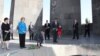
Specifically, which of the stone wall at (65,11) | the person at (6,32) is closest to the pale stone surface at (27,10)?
the stone wall at (65,11)

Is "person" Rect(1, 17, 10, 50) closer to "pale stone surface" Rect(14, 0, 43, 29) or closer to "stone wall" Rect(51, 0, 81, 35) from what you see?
"pale stone surface" Rect(14, 0, 43, 29)

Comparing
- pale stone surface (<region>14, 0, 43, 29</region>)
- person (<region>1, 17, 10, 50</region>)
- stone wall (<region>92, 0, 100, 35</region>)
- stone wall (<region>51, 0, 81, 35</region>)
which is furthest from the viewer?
stone wall (<region>51, 0, 81, 35</region>)

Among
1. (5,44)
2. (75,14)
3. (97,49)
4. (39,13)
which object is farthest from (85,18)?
(5,44)

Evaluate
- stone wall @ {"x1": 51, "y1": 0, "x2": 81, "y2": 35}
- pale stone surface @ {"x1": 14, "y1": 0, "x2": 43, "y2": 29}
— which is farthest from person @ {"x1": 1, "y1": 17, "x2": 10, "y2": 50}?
stone wall @ {"x1": 51, "y1": 0, "x2": 81, "y2": 35}

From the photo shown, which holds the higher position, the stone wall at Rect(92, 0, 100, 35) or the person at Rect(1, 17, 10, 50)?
the stone wall at Rect(92, 0, 100, 35)

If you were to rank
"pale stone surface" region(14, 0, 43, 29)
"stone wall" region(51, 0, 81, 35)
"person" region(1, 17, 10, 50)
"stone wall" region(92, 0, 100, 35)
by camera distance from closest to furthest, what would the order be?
1. "person" region(1, 17, 10, 50)
2. "stone wall" region(92, 0, 100, 35)
3. "pale stone surface" region(14, 0, 43, 29)
4. "stone wall" region(51, 0, 81, 35)

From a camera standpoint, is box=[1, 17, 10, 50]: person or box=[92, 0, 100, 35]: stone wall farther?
box=[92, 0, 100, 35]: stone wall

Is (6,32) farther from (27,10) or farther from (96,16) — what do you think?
(96,16)

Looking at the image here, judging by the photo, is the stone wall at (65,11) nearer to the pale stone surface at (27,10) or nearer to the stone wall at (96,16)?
the pale stone surface at (27,10)

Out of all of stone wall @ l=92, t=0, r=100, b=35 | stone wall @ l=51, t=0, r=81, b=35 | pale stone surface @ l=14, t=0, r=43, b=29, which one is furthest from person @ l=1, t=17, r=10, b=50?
stone wall @ l=51, t=0, r=81, b=35

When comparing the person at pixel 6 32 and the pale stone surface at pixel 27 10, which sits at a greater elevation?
the pale stone surface at pixel 27 10

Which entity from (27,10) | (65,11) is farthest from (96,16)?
(27,10)

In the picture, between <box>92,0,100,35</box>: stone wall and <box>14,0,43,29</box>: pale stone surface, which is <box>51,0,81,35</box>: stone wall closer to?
<box>14,0,43,29</box>: pale stone surface

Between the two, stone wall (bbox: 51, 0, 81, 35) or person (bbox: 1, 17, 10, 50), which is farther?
stone wall (bbox: 51, 0, 81, 35)
